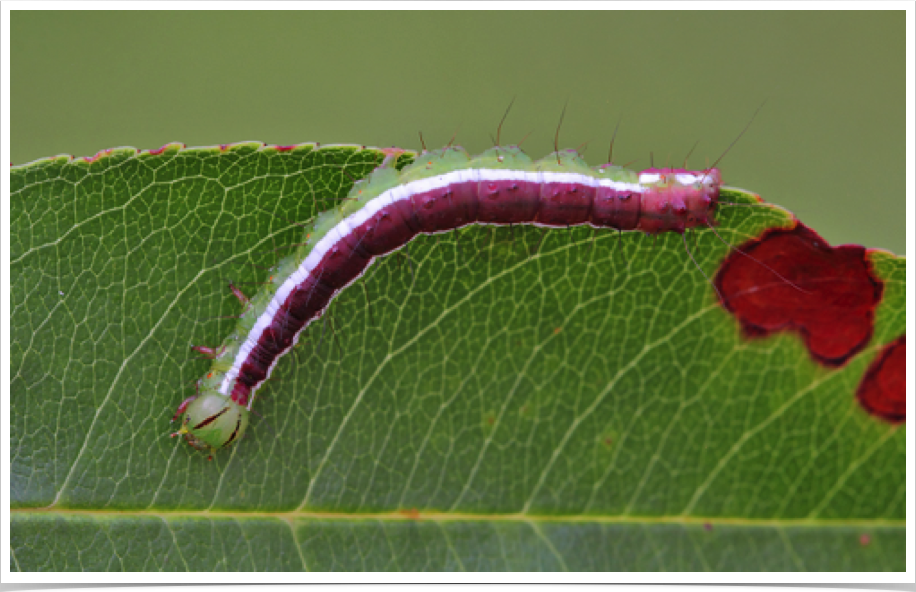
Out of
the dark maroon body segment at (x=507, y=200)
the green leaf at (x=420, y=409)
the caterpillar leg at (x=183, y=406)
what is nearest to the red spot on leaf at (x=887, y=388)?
the green leaf at (x=420, y=409)

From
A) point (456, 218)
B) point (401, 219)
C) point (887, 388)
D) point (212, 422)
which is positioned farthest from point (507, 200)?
point (887, 388)

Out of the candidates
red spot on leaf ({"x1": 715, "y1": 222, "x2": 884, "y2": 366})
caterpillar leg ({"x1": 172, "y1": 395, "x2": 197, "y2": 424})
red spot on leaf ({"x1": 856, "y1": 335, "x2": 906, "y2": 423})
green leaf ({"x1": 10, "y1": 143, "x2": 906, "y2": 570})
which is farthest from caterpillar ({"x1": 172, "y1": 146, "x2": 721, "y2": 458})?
red spot on leaf ({"x1": 856, "y1": 335, "x2": 906, "y2": 423})

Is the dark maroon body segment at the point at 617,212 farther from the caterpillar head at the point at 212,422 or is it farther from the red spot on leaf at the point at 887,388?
the caterpillar head at the point at 212,422

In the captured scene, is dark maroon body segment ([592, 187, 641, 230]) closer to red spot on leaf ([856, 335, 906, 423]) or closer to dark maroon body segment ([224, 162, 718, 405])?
dark maroon body segment ([224, 162, 718, 405])

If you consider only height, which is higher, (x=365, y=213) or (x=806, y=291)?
(x=365, y=213)

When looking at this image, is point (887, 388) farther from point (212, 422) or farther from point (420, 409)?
point (212, 422)

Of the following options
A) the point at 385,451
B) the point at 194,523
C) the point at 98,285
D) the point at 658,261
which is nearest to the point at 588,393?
the point at 658,261

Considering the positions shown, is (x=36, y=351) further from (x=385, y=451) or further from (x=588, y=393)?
(x=588, y=393)
